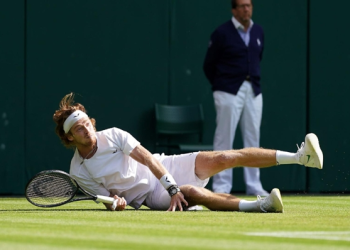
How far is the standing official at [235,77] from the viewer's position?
415 inches

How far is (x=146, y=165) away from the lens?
689 cm

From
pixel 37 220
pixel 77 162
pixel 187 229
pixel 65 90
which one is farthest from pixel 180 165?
pixel 65 90

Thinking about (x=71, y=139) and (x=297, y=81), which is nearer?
(x=71, y=139)

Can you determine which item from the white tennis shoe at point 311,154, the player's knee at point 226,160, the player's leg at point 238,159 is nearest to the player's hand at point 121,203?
the player's leg at point 238,159

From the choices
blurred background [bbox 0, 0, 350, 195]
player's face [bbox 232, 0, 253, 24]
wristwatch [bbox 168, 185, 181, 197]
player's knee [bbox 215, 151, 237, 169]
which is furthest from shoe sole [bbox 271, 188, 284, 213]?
blurred background [bbox 0, 0, 350, 195]

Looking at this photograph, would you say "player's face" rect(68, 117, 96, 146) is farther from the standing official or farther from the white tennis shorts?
the standing official

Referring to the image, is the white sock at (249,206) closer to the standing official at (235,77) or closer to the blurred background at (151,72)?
the standing official at (235,77)

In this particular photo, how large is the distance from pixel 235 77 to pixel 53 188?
4.18 m

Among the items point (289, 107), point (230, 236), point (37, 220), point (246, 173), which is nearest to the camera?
point (230, 236)

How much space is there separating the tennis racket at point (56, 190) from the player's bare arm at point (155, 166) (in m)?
0.38

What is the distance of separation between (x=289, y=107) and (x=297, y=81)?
37 cm

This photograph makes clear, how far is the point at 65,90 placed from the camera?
1124 cm

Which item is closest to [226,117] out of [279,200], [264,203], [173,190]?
[173,190]

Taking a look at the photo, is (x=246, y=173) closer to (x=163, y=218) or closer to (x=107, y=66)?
(x=107, y=66)
